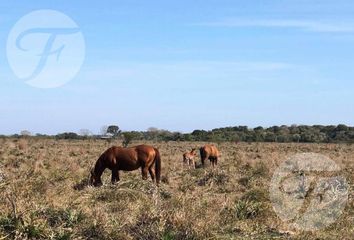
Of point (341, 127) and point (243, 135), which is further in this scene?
point (341, 127)

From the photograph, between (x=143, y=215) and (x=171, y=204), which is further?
(x=171, y=204)

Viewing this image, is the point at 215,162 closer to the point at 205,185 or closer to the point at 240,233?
the point at 205,185

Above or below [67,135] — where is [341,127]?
above

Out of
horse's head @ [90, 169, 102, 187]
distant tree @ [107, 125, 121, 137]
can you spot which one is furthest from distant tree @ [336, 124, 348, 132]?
horse's head @ [90, 169, 102, 187]

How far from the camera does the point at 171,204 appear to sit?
9039 millimetres

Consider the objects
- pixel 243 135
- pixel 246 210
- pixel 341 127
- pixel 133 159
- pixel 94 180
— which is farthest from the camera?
pixel 341 127

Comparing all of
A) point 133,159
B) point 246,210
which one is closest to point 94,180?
point 133,159

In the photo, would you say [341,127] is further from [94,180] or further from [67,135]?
[94,180]

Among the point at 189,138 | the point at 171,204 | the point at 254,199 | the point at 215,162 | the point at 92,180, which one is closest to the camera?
the point at 171,204

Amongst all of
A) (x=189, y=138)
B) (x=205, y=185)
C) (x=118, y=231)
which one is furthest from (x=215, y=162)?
(x=189, y=138)

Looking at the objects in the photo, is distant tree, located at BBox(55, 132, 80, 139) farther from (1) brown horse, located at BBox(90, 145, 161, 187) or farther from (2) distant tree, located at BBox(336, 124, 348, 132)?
(1) brown horse, located at BBox(90, 145, 161, 187)

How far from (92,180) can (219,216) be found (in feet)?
21.4

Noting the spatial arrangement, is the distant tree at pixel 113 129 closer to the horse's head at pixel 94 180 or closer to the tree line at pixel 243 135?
the tree line at pixel 243 135

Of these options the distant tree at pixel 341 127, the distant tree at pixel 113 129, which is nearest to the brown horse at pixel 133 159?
the distant tree at pixel 113 129
